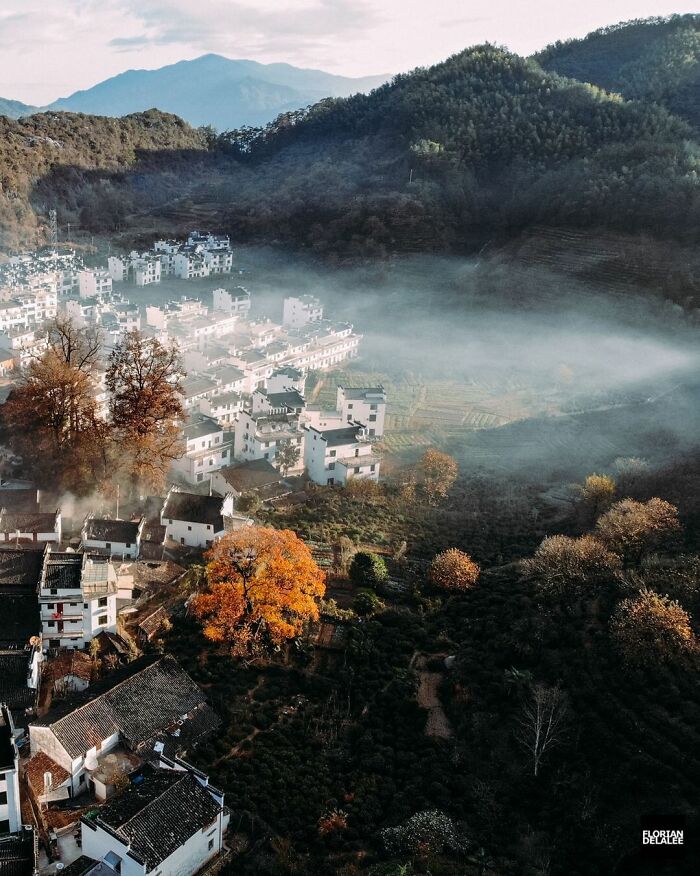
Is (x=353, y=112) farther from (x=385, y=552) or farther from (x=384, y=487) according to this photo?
(x=385, y=552)

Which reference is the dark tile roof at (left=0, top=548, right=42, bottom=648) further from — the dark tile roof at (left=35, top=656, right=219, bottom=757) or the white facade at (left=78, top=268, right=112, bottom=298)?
the white facade at (left=78, top=268, right=112, bottom=298)

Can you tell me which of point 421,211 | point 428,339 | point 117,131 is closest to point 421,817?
point 428,339

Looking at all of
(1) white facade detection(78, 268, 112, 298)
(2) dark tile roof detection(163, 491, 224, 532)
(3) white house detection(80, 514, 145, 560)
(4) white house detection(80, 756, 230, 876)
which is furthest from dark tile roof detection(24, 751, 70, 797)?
(1) white facade detection(78, 268, 112, 298)

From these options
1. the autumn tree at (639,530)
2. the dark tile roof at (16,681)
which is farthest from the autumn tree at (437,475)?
the dark tile roof at (16,681)

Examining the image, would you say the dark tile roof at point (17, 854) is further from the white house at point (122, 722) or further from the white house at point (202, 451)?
the white house at point (202, 451)

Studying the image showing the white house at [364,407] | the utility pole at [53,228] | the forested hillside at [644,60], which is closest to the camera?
the white house at [364,407]

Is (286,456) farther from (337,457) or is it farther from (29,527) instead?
(29,527)
